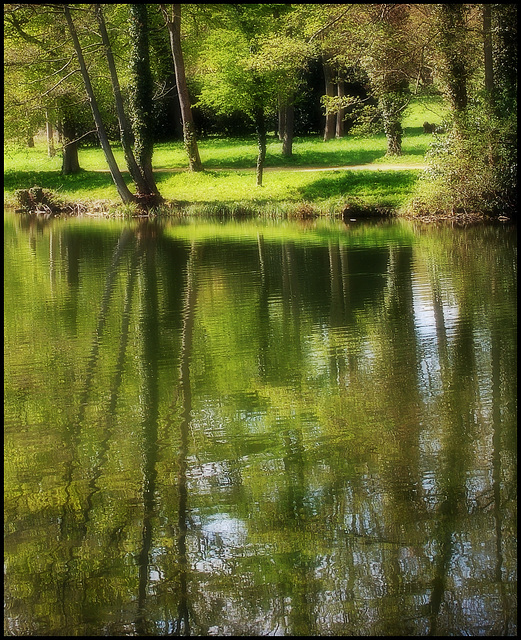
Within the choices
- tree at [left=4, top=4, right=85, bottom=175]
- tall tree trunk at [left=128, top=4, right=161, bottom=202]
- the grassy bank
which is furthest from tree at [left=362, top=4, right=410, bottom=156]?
tree at [left=4, top=4, right=85, bottom=175]

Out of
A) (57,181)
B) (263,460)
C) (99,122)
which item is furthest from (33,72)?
(263,460)

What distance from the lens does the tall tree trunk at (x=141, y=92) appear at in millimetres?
28734

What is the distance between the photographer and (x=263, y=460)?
6570mm

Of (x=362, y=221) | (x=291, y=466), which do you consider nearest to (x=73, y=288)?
(x=291, y=466)

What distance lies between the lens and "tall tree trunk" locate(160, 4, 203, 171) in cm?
3112

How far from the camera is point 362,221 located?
25203mm

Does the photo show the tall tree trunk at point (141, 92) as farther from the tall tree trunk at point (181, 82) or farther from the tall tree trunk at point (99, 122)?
the tall tree trunk at point (181, 82)

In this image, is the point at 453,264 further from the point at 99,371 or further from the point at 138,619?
the point at 138,619

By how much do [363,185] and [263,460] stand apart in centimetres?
2219

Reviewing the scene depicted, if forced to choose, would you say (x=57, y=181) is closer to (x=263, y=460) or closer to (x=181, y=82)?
(x=181, y=82)

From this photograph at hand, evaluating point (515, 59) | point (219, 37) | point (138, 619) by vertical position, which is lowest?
point (138, 619)

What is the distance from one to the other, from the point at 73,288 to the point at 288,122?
21.6 meters

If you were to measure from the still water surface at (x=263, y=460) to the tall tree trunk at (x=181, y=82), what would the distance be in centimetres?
1910

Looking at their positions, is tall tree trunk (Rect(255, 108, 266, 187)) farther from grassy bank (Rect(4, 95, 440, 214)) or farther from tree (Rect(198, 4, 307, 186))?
grassy bank (Rect(4, 95, 440, 214))
